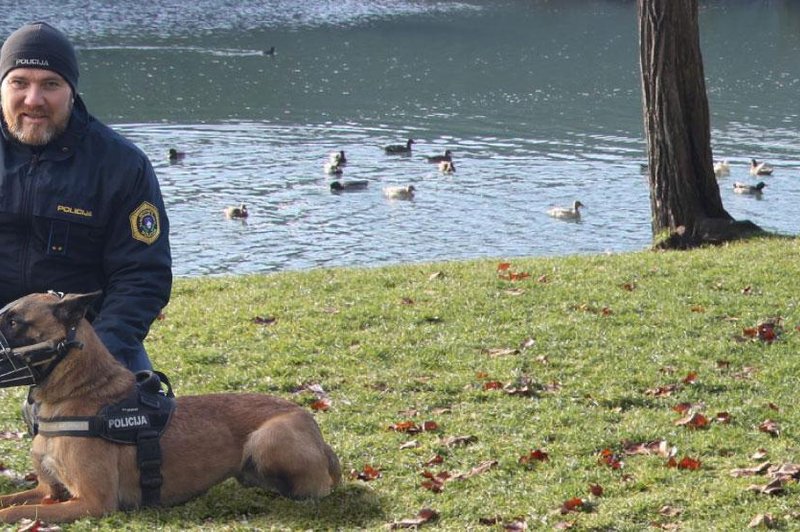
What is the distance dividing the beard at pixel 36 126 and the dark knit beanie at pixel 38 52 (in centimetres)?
25

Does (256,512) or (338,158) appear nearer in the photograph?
(256,512)

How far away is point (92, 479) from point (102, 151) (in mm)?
2060

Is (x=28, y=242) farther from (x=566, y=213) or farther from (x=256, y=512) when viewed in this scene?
(x=566, y=213)

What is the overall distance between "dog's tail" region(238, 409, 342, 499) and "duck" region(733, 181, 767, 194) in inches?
881

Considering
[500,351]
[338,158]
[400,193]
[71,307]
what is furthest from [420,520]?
[338,158]

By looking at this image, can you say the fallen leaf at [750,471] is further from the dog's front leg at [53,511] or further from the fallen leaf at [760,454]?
the dog's front leg at [53,511]

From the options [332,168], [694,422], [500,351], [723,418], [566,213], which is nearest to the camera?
[694,422]

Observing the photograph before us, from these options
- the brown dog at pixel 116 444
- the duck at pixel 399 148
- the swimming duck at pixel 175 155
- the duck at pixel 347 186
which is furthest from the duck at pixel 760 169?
the brown dog at pixel 116 444

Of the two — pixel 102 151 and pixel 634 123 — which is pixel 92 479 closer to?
pixel 102 151

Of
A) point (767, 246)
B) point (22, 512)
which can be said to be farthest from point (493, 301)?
point (22, 512)

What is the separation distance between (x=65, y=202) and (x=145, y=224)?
49 centimetres

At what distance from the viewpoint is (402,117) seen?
1566 inches

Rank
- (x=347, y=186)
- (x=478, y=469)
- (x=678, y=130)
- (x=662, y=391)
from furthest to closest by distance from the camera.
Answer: (x=347, y=186) → (x=678, y=130) → (x=662, y=391) → (x=478, y=469)

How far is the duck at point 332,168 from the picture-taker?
29.7m
